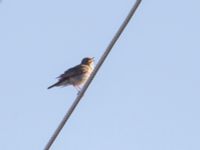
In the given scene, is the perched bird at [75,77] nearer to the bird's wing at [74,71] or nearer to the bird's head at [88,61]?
the bird's wing at [74,71]

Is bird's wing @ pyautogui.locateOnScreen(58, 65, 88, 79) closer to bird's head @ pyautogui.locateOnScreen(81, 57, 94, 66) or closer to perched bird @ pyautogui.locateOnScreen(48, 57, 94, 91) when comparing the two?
perched bird @ pyautogui.locateOnScreen(48, 57, 94, 91)

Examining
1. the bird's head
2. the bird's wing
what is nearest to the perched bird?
the bird's wing

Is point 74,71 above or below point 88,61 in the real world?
above

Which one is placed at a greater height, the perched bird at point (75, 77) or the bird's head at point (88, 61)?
the perched bird at point (75, 77)

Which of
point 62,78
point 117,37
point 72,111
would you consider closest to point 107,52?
point 117,37

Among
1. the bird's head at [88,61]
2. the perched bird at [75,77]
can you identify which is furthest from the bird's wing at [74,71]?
the bird's head at [88,61]

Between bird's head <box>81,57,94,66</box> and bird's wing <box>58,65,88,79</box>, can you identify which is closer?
bird's wing <box>58,65,88,79</box>

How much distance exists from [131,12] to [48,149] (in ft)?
4.87

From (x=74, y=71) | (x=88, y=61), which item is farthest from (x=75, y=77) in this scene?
(x=88, y=61)

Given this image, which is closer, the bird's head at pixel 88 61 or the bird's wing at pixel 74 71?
the bird's wing at pixel 74 71

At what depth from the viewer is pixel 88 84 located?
7887 millimetres

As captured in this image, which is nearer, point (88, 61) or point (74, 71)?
point (74, 71)

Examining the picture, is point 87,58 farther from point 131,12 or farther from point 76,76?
point 131,12

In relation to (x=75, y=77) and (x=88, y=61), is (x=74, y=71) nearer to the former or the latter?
(x=75, y=77)
